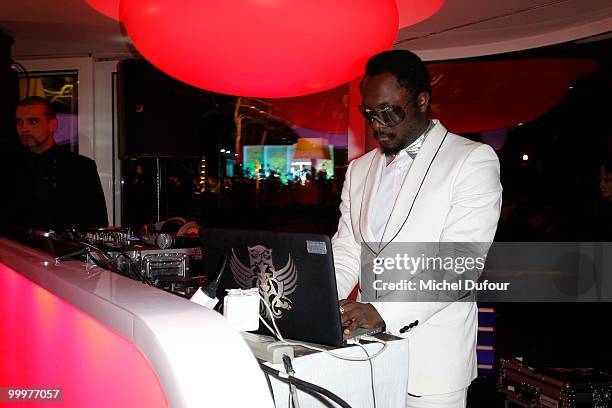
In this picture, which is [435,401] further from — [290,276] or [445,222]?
[290,276]

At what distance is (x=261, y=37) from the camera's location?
5.91 feet

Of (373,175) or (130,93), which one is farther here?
(130,93)

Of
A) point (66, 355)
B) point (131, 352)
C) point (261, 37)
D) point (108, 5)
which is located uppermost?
point (108, 5)

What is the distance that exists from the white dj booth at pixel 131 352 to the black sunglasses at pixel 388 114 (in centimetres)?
70

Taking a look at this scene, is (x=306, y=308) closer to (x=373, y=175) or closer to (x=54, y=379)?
(x=54, y=379)

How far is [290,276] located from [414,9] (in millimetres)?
2326

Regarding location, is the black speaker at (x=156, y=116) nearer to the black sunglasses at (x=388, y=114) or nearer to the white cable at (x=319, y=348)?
the black sunglasses at (x=388, y=114)

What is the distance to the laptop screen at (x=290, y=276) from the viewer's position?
1.05m

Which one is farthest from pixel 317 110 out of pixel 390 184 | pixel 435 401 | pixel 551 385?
pixel 435 401

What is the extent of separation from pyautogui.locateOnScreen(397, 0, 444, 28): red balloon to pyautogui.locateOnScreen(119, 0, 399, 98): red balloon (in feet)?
3.06

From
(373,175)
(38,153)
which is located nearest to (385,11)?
(373,175)

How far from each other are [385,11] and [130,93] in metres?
2.93

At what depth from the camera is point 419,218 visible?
1512mm

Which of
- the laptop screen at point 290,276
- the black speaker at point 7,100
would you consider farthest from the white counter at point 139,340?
the black speaker at point 7,100
